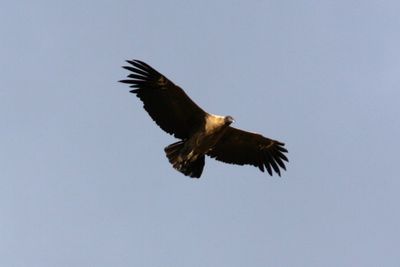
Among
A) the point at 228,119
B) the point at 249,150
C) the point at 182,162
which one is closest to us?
the point at 228,119

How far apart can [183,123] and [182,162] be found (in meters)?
0.87

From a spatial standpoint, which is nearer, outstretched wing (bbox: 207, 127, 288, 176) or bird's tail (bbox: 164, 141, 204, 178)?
bird's tail (bbox: 164, 141, 204, 178)

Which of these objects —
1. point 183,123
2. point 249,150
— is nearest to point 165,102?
point 183,123

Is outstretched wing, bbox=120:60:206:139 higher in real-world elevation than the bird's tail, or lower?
higher

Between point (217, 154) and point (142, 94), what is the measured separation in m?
2.41

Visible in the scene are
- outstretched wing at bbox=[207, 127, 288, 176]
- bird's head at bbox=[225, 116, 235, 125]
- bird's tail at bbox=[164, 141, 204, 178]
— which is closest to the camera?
bird's head at bbox=[225, 116, 235, 125]

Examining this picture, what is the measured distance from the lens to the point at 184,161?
25.6 m

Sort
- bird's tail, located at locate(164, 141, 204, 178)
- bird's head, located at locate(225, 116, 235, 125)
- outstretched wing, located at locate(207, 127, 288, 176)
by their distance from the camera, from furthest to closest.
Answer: outstretched wing, located at locate(207, 127, 288, 176), bird's tail, located at locate(164, 141, 204, 178), bird's head, located at locate(225, 116, 235, 125)

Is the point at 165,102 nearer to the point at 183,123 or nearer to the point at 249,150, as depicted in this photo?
the point at 183,123

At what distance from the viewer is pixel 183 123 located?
84.7ft

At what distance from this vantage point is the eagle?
25266mm

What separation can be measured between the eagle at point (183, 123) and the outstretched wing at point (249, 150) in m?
0.02

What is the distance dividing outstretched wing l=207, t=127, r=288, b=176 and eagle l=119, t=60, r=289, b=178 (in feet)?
0.07

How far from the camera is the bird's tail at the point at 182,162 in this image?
2559cm
